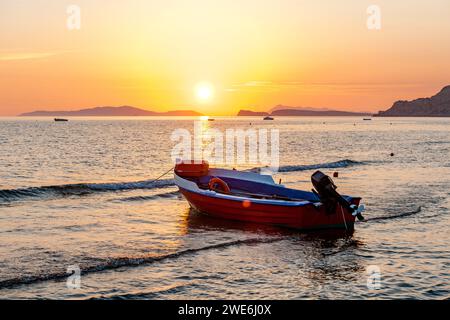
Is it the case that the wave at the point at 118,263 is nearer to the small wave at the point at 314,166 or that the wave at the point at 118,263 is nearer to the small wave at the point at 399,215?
the small wave at the point at 399,215

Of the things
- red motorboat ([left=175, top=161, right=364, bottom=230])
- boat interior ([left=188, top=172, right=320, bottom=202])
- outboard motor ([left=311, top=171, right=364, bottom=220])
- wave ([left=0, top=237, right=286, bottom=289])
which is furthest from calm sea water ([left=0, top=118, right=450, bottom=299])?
boat interior ([left=188, top=172, right=320, bottom=202])

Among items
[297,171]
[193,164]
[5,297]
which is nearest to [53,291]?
[5,297]

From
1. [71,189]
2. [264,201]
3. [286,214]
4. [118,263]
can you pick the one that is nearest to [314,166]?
[71,189]

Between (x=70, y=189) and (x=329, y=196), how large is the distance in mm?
18992

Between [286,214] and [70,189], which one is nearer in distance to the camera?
[286,214]

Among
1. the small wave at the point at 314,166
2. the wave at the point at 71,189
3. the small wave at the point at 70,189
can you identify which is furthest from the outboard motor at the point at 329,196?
the small wave at the point at 314,166

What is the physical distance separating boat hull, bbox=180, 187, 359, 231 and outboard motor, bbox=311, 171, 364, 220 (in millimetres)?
244

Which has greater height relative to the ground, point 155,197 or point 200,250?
point 200,250

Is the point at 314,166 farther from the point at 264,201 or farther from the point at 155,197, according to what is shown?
the point at 264,201

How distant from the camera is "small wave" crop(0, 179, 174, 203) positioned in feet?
94.1

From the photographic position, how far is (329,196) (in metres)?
17.8

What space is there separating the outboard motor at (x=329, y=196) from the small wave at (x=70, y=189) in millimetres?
16694

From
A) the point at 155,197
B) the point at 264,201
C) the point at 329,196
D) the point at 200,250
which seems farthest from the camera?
the point at 155,197

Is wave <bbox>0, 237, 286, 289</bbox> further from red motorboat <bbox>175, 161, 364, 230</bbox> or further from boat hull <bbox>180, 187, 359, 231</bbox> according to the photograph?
red motorboat <bbox>175, 161, 364, 230</bbox>
